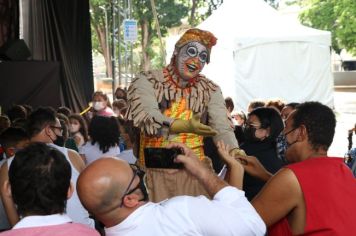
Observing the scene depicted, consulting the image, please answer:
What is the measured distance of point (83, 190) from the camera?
191 centimetres

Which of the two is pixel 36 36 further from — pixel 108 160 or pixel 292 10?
pixel 292 10

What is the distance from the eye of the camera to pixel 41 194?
1948mm

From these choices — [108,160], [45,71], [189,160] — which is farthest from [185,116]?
[45,71]

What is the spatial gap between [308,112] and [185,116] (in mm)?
1032

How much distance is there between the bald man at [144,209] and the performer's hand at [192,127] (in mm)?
1020

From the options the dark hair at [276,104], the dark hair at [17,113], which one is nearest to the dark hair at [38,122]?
the dark hair at [17,113]

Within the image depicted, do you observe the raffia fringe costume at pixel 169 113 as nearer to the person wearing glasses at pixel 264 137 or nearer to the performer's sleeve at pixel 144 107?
the performer's sleeve at pixel 144 107

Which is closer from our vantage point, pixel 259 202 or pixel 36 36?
pixel 259 202

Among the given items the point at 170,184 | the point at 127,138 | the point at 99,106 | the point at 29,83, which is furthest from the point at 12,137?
the point at 29,83

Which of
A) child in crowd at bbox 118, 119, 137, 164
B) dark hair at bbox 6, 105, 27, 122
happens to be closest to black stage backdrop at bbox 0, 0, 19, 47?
dark hair at bbox 6, 105, 27, 122

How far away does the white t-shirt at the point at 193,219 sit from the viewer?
191cm

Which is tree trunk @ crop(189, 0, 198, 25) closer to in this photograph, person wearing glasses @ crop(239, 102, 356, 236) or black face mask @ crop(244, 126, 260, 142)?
black face mask @ crop(244, 126, 260, 142)

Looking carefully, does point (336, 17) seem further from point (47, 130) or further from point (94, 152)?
point (47, 130)

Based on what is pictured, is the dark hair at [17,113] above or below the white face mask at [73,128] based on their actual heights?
above
